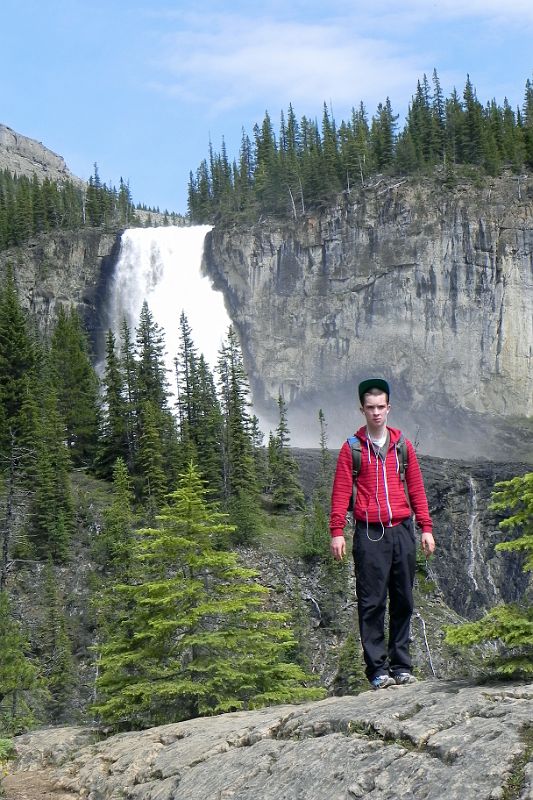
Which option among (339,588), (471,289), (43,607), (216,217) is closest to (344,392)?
(471,289)

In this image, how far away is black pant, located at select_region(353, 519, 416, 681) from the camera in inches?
276

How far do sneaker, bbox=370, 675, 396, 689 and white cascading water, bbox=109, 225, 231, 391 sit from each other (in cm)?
8307

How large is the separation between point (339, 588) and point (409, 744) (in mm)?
36132

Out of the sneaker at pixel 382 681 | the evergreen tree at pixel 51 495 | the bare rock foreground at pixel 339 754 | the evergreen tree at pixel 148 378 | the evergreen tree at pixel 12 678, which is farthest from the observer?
the evergreen tree at pixel 148 378

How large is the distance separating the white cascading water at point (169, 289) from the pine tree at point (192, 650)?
77864mm

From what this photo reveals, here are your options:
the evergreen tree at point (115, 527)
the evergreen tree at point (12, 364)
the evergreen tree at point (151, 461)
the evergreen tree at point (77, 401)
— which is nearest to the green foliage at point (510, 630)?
the evergreen tree at point (115, 527)

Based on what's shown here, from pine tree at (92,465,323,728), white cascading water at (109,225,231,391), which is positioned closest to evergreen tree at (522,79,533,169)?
white cascading water at (109,225,231,391)

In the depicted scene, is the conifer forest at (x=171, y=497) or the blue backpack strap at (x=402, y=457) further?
the conifer forest at (x=171, y=497)

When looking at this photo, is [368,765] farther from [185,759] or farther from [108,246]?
[108,246]

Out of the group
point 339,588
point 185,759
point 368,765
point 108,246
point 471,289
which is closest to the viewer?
point 368,765

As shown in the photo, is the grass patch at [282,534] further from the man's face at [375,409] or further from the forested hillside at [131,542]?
the man's face at [375,409]

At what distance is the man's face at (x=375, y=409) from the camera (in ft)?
22.9

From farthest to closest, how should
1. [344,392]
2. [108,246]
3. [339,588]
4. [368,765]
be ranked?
1. [108,246]
2. [344,392]
3. [339,588]
4. [368,765]

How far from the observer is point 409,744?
5137mm
